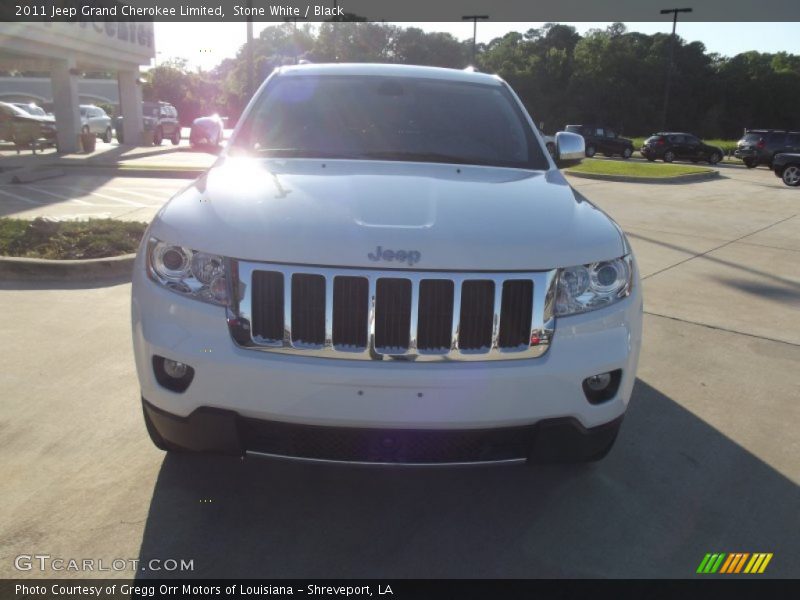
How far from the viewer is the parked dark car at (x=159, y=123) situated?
29.5m

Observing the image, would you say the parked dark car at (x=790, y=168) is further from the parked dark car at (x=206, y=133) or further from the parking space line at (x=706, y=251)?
the parked dark car at (x=206, y=133)

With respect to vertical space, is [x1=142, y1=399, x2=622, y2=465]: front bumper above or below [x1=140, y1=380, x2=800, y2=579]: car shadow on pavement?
above

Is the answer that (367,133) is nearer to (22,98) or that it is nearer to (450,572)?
(450,572)

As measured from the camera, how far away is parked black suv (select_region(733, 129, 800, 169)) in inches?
1043

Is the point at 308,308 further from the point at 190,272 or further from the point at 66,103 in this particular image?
the point at 66,103

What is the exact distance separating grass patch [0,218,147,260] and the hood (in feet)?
12.2

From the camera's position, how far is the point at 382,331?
2332 mm

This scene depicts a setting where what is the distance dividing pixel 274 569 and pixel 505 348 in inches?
44.1

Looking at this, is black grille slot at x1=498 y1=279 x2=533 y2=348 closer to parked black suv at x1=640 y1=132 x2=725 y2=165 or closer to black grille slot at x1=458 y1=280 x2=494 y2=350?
black grille slot at x1=458 y1=280 x2=494 y2=350

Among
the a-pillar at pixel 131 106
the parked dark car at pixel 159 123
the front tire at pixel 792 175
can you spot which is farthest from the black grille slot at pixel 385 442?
the parked dark car at pixel 159 123

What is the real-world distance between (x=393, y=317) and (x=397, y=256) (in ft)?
0.68

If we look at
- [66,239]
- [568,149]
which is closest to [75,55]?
[66,239]

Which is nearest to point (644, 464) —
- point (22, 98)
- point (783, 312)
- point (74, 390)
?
point (74, 390)

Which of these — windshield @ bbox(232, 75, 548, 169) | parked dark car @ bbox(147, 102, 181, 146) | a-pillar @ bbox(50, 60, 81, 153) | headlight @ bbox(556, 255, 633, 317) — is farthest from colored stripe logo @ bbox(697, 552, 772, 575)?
parked dark car @ bbox(147, 102, 181, 146)
